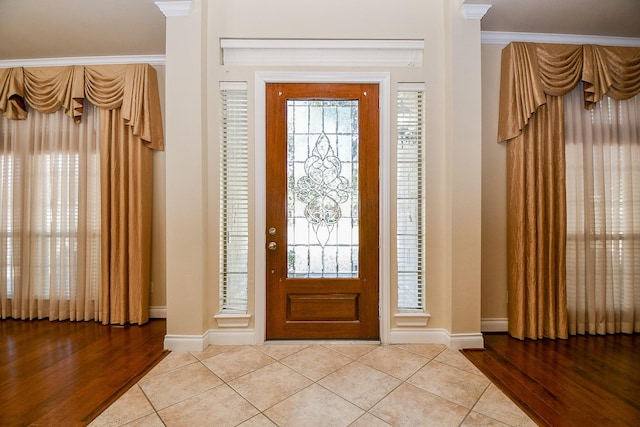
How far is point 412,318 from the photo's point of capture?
242 cm

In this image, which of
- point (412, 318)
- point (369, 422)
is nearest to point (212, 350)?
point (369, 422)

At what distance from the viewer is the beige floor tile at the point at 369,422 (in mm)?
1485

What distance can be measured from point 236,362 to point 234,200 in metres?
1.31

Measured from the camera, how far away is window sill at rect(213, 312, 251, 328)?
2.39m

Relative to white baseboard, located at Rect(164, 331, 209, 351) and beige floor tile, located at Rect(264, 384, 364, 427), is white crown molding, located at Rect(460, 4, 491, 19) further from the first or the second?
white baseboard, located at Rect(164, 331, 209, 351)

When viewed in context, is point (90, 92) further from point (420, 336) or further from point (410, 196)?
A: point (420, 336)

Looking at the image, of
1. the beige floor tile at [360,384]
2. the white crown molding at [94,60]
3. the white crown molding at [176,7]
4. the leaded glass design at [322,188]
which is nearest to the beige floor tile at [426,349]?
the beige floor tile at [360,384]

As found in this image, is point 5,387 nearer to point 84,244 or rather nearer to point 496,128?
point 84,244

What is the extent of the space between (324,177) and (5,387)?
268 centimetres

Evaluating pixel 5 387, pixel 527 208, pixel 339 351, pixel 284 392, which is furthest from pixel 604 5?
pixel 5 387

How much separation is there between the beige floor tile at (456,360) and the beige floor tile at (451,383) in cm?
5

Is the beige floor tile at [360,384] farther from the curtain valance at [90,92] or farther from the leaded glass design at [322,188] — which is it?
the curtain valance at [90,92]

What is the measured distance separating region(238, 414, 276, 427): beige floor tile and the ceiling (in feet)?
10.5

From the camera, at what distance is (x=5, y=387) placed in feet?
6.00
